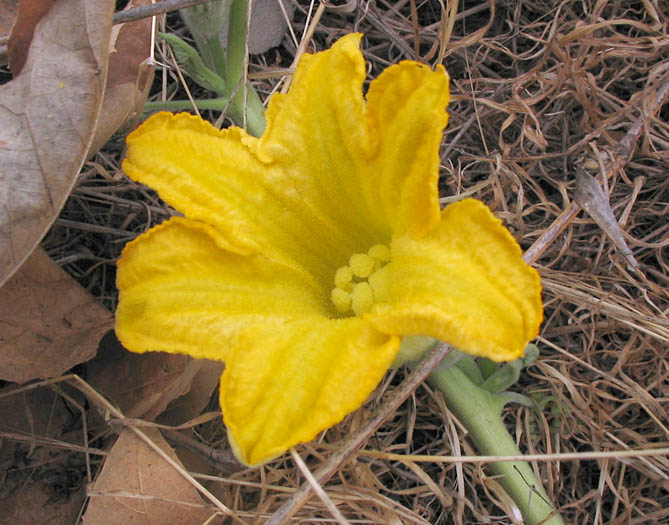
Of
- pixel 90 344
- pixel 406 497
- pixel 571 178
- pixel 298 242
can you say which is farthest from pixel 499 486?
pixel 90 344

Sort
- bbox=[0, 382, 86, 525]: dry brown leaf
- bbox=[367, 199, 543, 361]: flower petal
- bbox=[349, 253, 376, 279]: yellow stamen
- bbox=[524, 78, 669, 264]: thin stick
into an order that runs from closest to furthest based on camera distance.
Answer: bbox=[367, 199, 543, 361]: flower petal → bbox=[349, 253, 376, 279]: yellow stamen → bbox=[0, 382, 86, 525]: dry brown leaf → bbox=[524, 78, 669, 264]: thin stick

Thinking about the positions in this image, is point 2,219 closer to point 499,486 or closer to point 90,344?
point 90,344

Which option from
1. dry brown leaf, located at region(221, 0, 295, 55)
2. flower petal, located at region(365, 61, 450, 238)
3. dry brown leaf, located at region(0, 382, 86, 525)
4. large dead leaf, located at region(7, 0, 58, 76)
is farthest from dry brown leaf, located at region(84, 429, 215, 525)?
dry brown leaf, located at region(221, 0, 295, 55)

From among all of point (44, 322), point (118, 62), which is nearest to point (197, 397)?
point (44, 322)

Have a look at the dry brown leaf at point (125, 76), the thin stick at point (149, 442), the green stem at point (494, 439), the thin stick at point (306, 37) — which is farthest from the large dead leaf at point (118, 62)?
the green stem at point (494, 439)

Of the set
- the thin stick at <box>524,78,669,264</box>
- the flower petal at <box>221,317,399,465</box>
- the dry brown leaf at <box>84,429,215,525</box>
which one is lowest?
the dry brown leaf at <box>84,429,215,525</box>

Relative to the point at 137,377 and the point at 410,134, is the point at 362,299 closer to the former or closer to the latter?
the point at 410,134

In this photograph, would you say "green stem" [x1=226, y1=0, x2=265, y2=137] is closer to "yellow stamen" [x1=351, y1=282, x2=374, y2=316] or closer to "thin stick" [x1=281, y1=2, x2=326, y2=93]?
"thin stick" [x1=281, y1=2, x2=326, y2=93]
